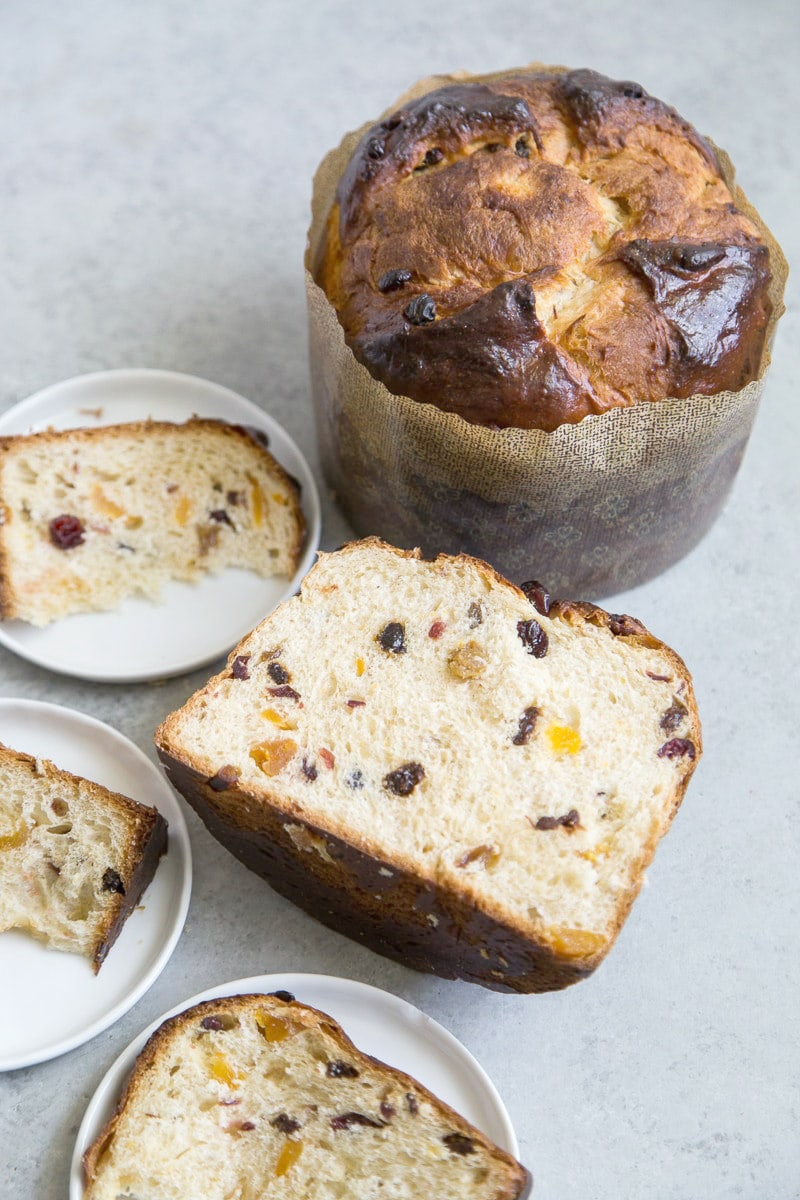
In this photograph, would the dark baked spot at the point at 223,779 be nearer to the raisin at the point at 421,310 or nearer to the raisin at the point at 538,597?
the raisin at the point at 538,597

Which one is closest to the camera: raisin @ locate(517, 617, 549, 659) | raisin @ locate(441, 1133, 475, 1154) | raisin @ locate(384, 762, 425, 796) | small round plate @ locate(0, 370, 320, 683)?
raisin @ locate(441, 1133, 475, 1154)

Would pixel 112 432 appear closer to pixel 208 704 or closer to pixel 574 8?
pixel 208 704

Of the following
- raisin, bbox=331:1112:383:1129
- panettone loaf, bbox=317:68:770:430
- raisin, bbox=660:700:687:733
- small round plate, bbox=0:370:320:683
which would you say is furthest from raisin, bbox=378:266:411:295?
raisin, bbox=331:1112:383:1129

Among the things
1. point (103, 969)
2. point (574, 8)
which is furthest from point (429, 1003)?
point (574, 8)

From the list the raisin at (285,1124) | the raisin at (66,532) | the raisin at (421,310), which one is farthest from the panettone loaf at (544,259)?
the raisin at (285,1124)

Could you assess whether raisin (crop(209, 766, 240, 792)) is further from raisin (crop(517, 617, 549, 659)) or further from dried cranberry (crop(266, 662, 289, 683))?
raisin (crop(517, 617, 549, 659))

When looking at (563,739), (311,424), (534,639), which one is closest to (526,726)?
(563,739)

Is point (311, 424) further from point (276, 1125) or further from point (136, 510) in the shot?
point (276, 1125)
